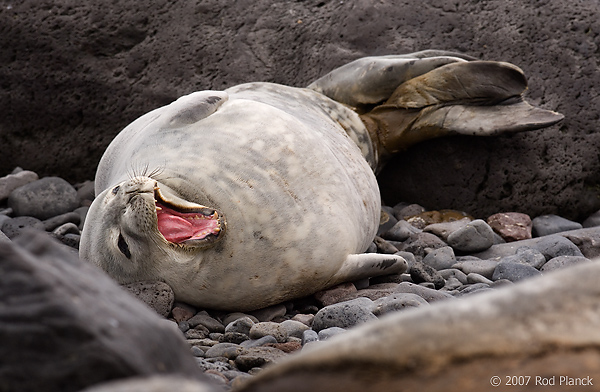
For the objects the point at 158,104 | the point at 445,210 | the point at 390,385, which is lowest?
the point at 445,210

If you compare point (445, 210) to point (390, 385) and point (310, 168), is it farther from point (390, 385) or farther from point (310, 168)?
point (390, 385)

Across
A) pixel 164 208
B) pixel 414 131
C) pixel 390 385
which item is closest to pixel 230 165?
pixel 164 208

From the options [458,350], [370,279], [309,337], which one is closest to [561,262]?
[370,279]

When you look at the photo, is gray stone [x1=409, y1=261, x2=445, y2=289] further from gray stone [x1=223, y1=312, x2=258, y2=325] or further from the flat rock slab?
the flat rock slab

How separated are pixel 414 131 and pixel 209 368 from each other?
308cm

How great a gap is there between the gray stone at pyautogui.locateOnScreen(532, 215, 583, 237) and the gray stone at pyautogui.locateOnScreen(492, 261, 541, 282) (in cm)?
121

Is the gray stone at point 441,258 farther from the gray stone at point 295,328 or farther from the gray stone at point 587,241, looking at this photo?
the gray stone at point 295,328

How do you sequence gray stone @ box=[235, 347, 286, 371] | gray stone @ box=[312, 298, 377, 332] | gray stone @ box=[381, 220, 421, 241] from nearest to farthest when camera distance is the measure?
gray stone @ box=[235, 347, 286, 371] < gray stone @ box=[312, 298, 377, 332] < gray stone @ box=[381, 220, 421, 241]

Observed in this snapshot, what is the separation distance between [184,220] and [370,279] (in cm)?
115

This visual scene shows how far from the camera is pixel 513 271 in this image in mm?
3633

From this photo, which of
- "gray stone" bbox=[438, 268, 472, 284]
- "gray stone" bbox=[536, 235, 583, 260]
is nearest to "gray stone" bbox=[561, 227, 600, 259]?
"gray stone" bbox=[536, 235, 583, 260]

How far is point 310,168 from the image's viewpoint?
3.69 m

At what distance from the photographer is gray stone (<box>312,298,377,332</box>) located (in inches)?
114

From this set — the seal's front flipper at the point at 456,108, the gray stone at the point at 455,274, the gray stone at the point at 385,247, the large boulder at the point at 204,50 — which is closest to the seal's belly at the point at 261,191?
the gray stone at the point at 385,247
